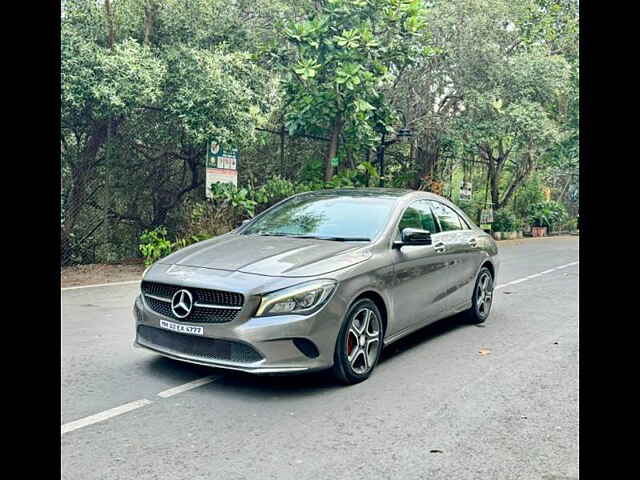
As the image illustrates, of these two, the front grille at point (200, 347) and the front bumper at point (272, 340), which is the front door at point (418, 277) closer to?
the front bumper at point (272, 340)

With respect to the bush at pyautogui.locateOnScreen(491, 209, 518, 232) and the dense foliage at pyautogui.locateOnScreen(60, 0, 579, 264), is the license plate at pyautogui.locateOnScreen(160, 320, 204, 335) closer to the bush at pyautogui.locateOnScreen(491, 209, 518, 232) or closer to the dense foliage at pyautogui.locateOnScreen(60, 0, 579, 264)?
the dense foliage at pyautogui.locateOnScreen(60, 0, 579, 264)

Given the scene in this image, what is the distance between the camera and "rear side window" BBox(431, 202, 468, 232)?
696cm

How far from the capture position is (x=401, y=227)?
19.6 ft

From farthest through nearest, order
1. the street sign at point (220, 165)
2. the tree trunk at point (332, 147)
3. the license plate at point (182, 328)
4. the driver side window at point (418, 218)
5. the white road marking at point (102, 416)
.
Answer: the tree trunk at point (332, 147), the street sign at point (220, 165), the driver side window at point (418, 218), the license plate at point (182, 328), the white road marking at point (102, 416)

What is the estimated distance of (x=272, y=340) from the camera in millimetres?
4547

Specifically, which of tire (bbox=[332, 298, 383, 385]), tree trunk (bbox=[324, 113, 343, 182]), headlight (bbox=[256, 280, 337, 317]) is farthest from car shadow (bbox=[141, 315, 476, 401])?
tree trunk (bbox=[324, 113, 343, 182])

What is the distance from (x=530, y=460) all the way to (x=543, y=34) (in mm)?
22083

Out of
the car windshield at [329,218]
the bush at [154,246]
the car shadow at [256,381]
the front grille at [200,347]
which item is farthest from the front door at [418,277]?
the bush at [154,246]

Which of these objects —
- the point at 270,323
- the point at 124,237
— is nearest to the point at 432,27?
the point at 124,237

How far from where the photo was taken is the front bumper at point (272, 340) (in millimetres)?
4535

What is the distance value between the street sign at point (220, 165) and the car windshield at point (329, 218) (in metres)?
6.39

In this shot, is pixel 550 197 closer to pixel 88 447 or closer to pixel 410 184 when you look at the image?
pixel 410 184

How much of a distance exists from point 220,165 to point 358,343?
8655mm
